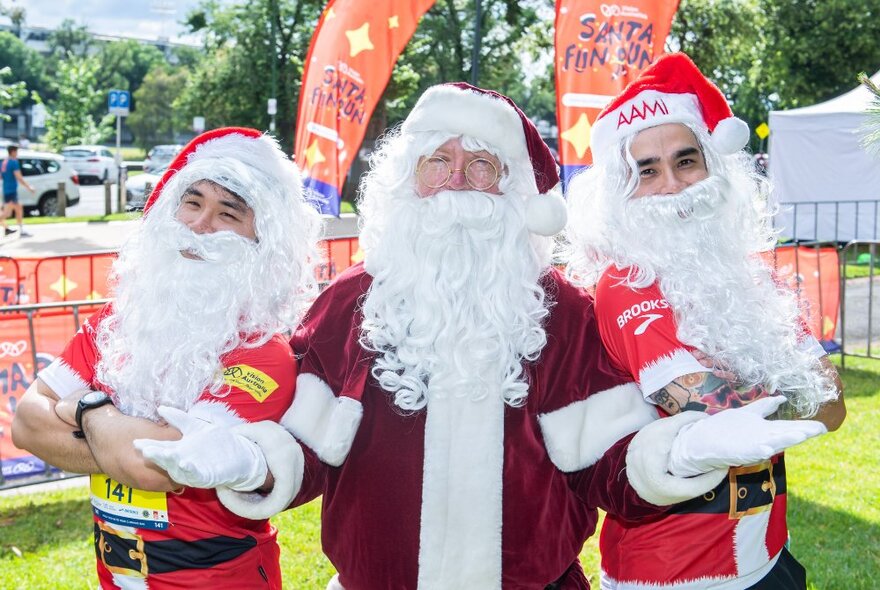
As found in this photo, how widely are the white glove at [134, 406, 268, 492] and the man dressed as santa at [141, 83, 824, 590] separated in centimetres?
11

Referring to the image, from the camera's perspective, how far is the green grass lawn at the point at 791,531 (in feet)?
13.9

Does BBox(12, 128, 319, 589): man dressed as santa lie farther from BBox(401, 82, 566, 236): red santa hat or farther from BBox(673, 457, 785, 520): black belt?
BBox(673, 457, 785, 520): black belt

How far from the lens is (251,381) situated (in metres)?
2.35

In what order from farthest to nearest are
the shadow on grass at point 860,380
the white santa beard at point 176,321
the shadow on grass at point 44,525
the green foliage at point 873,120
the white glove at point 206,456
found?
the shadow on grass at point 860,380, the shadow on grass at point 44,525, the green foliage at point 873,120, the white santa beard at point 176,321, the white glove at point 206,456

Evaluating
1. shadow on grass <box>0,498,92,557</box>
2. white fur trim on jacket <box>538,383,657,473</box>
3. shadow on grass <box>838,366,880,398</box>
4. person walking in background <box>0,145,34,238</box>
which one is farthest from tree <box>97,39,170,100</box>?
white fur trim on jacket <box>538,383,657,473</box>

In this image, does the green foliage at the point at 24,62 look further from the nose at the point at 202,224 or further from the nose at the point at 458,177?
the nose at the point at 458,177

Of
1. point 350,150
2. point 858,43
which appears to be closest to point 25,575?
point 350,150

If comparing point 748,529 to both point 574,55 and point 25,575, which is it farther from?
point 574,55

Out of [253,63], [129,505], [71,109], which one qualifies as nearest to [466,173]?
[129,505]

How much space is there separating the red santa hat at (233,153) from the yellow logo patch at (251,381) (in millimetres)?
643

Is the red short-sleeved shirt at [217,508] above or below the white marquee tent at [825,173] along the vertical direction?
below

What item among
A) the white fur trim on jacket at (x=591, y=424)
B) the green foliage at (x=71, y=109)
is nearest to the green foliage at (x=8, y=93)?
the white fur trim on jacket at (x=591, y=424)

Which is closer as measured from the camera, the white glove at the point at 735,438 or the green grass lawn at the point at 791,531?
the white glove at the point at 735,438

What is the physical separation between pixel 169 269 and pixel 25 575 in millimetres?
2556
